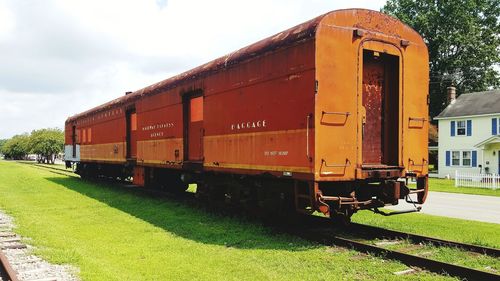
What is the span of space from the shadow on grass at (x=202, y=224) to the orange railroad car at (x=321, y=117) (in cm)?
56

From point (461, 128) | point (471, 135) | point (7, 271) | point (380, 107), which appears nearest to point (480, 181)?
point (471, 135)

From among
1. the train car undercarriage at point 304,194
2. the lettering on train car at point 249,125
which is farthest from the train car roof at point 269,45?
the train car undercarriage at point 304,194

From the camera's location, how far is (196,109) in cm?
1211

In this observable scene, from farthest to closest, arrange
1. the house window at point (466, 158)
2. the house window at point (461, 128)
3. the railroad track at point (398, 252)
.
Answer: the house window at point (461, 128), the house window at point (466, 158), the railroad track at point (398, 252)

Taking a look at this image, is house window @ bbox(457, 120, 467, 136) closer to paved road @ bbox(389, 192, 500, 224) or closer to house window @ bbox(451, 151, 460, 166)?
house window @ bbox(451, 151, 460, 166)

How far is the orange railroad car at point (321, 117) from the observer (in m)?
7.69

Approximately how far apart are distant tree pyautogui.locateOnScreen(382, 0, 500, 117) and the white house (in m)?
17.0

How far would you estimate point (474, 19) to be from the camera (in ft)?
173

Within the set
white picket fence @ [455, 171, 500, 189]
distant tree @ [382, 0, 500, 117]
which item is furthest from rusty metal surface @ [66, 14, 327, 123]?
distant tree @ [382, 0, 500, 117]

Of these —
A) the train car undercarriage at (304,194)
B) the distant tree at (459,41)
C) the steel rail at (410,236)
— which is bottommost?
the steel rail at (410,236)

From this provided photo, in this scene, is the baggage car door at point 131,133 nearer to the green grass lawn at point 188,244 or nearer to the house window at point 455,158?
the green grass lawn at point 188,244

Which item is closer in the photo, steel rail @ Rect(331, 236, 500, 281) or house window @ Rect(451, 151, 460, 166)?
steel rail @ Rect(331, 236, 500, 281)

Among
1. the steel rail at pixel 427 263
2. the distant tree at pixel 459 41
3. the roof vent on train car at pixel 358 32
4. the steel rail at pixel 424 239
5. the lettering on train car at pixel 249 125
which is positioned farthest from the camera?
the distant tree at pixel 459 41

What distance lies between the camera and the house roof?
107 ft
